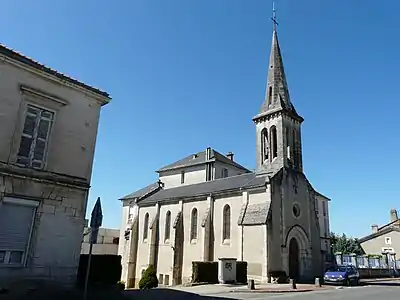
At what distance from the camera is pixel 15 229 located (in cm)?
1087

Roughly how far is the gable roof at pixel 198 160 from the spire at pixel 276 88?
42.7ft

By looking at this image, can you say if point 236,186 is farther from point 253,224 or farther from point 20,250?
point 20,250

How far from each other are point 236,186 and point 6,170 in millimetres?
21052

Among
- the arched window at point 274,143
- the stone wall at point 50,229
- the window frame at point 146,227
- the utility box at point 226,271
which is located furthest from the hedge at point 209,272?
the window frame at point 146,227

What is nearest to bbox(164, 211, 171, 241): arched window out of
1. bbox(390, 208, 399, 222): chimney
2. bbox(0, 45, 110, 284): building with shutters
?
bbox(0, 45, 110, 284): building with shutters

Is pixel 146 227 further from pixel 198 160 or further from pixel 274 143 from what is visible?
pixel 274 143

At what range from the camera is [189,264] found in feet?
101

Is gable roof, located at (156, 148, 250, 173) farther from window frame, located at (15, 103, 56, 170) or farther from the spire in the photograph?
window frame, located at (15, 103, 56, 170)

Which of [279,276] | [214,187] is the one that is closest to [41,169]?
[279,276]

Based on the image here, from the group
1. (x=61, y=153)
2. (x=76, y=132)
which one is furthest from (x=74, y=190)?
(x=76, y=132)

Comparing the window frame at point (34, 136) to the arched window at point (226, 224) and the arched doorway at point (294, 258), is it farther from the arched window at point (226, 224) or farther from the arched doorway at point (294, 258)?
the arched doorway at point (294, 258)

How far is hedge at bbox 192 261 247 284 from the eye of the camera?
22.8m

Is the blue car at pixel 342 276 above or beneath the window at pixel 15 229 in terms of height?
beneath

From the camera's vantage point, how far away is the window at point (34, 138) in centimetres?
1156
